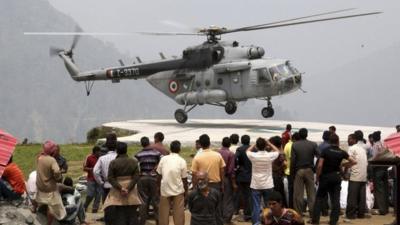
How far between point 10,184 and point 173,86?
1744cm

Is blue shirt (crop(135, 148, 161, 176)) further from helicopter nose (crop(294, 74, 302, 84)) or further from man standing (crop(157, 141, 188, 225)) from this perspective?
helicopter nose (crop(294, 74, 302, 84))

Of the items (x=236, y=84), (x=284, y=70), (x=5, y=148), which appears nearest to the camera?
(x=5, y=148)

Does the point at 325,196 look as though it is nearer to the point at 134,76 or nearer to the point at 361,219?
the point at 361,219

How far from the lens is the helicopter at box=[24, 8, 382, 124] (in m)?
23.1

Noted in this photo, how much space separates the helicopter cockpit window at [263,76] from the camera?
23031 millimetres

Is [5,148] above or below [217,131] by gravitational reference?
below

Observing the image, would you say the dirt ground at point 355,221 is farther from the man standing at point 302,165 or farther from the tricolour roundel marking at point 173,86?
the tricolour roundel marking at point 173,86

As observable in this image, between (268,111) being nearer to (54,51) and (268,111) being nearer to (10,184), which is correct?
(54,51)

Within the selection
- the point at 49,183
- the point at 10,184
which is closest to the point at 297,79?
the point at 49,183

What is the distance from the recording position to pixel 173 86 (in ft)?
85.1

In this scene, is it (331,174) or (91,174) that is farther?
(91,174)

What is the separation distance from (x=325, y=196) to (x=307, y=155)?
0.69 m

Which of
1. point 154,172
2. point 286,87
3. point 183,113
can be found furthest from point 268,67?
point 154,172

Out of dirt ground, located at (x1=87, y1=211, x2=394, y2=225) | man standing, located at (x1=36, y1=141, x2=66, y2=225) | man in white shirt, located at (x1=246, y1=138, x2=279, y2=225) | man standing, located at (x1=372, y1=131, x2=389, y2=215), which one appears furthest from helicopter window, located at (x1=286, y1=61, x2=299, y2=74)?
man standing, located at (x1=36, y1=141, x2=66, y2=225)
